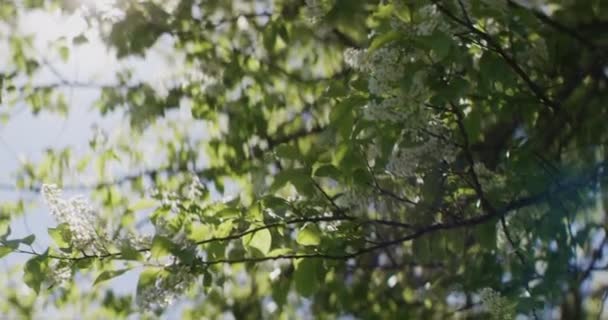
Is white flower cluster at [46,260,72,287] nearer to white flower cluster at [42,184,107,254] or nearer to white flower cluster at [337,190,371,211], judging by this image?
white flower cluster at [42,184,107,254]

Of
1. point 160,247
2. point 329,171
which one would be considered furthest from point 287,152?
point 160,247

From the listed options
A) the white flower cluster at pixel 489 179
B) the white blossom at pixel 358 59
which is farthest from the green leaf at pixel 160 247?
the white flower cluster at pixel 489 179

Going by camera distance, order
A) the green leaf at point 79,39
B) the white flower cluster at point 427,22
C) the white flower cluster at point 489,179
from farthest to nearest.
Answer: the green leaf at point 79,39
the white flower cluster at point 489,179
the white flower cluster at point 427,22

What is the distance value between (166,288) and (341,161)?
0.40 m

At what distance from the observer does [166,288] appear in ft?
5.60

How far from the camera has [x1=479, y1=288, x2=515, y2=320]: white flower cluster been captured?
168 cm

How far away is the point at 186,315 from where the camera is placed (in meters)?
3.65

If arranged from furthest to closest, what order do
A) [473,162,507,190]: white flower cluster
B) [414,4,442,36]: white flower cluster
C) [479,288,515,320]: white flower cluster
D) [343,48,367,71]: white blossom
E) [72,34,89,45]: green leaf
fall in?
1. [72,34,89,45]: green leaf
2. [473,162,507,190]: white flower cluster
3. [343,48,367,71]: white blossom
4. [479,288,515,320]: white flower cluster
5. [414,4,442,36]: white flower cluster

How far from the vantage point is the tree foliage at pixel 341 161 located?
1695 millimetres

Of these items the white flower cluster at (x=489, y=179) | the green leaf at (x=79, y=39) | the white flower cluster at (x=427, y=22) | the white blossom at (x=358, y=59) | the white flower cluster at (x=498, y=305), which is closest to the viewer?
the white flower cluster at (x=427, y=22)

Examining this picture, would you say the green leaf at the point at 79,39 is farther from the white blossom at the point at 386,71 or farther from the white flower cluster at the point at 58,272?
the white blossom at the point at 386,71

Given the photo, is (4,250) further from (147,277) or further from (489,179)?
(489,179)

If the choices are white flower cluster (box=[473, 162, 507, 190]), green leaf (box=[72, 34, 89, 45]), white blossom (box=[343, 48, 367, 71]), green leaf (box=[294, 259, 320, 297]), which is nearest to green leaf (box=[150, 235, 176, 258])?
green leaf (box=[294, 259, 320, 297])

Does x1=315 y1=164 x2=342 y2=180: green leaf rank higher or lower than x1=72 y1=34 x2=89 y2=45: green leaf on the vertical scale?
lower
